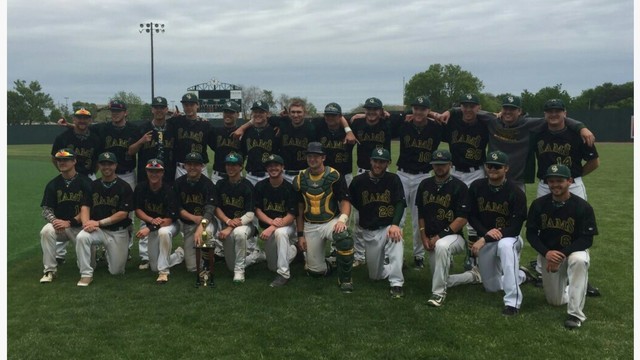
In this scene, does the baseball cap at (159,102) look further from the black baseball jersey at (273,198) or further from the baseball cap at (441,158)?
the baseball cap at (441,158)

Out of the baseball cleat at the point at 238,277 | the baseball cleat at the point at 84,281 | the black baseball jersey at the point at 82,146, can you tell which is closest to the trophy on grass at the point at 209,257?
the baseball cleat at the point at 238,277

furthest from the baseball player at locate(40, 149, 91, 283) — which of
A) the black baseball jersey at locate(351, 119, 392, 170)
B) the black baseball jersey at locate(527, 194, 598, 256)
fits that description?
the black baseball jersey at locate(527, 194, 598, 256)

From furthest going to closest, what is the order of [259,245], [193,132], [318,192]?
1. [259,245]
2. [193,132]
3. [318,192]

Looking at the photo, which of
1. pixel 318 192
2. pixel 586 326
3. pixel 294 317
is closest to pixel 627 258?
pixel 586 326

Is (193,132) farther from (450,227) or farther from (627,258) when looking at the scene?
(627,258)

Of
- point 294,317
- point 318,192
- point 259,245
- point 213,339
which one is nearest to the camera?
point 213,339

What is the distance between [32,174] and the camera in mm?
17297

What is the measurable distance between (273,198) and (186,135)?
5.57 ft

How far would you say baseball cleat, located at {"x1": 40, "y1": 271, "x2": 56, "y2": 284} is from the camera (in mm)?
6091

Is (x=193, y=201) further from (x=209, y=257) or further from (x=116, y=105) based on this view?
(x=116, y=105)

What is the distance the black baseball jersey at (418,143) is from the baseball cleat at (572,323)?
264 cm

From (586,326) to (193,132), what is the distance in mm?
5226

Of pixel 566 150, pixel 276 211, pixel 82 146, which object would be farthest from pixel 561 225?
pixel 82 146

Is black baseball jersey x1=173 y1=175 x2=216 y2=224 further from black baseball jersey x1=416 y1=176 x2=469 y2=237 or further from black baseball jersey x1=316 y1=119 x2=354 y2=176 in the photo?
black baseball jersey x1=416 y1=176 x2=469 y2=237
